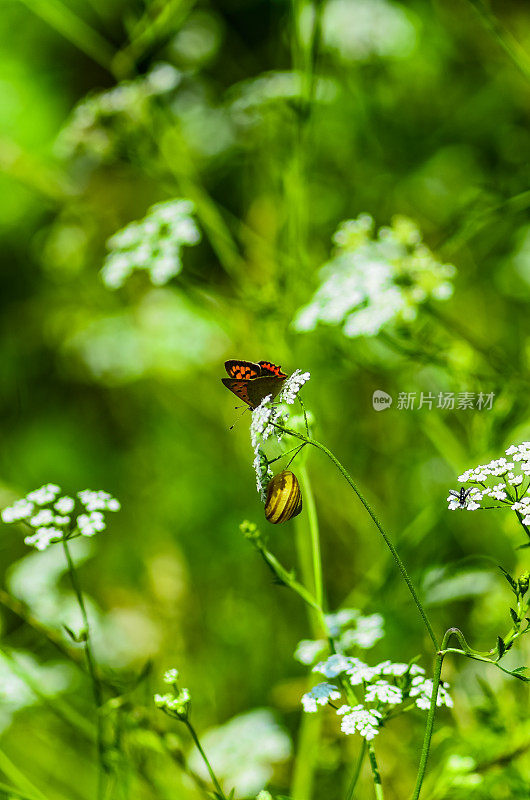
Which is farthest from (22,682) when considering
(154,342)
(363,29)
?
(363,29)

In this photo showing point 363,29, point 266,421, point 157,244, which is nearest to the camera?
point 266,421

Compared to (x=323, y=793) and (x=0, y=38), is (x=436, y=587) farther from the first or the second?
(x=0, y=38)

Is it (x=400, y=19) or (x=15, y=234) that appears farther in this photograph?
(x=15, y=234)

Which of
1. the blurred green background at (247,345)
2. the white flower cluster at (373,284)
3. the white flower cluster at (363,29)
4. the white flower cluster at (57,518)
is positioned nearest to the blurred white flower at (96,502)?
the white flower cluster at (57,518)

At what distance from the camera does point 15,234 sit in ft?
9.82

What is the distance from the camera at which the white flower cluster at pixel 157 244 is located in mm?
1463

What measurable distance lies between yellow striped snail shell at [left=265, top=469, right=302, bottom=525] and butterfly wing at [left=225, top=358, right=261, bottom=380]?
0.37 ft

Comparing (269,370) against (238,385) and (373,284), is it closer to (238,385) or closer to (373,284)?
(238,385)

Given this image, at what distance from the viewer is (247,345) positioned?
6.88ft

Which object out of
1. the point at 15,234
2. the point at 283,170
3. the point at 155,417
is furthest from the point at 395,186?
the point at 15,234

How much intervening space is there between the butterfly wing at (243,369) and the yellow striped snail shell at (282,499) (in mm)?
113

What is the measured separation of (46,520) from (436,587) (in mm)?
901

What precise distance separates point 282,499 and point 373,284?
2.26 ft

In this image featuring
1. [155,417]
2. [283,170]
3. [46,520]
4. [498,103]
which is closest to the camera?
[46,520]
